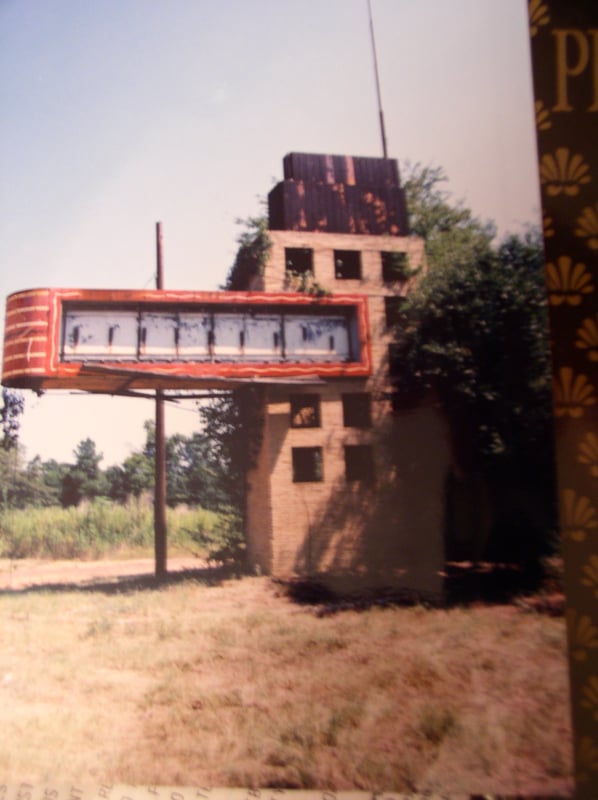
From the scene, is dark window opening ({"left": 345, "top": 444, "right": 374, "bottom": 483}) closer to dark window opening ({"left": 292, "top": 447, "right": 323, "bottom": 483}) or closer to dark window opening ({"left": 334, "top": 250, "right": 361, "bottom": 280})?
dark window opening ({"left": 292, "top": 447, "right": 323, "bottom": 483})

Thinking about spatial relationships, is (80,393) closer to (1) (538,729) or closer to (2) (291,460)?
(2) (291,460)

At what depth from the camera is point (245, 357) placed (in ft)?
5.78

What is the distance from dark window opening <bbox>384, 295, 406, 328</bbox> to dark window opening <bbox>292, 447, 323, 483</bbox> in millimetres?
517

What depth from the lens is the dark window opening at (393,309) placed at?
173 centimetres

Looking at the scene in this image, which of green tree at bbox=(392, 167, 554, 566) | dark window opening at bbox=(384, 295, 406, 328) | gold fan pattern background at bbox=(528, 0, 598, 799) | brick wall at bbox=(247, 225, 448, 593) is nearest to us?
gold fan pattern background at bbox=(528, 0, 598, 799)

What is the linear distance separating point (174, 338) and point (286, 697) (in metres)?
1.19

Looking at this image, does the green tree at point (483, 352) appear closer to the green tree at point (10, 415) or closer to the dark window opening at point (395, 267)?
the dark window opening at point (395, 267)

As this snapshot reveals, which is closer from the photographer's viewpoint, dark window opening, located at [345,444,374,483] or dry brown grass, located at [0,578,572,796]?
dry brown grass, located at [0,578,572,796]

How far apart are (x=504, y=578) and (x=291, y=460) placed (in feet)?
2.56

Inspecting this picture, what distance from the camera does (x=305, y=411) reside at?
1.75 metres

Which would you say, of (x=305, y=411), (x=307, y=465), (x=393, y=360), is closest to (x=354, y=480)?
(x=307, y=465)

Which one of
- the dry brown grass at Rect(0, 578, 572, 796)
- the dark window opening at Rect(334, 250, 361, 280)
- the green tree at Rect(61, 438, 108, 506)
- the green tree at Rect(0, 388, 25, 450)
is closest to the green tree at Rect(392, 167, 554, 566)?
the dark window opening at Rect(334, 250, 361, 280)

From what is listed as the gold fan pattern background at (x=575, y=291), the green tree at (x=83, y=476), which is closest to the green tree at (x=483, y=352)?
the gold fan pattern background at (x=575, y=291)

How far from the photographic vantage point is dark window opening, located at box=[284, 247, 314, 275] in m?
1.76
